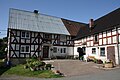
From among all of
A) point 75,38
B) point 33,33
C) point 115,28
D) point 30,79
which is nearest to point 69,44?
point 75,38

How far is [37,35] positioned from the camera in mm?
26734

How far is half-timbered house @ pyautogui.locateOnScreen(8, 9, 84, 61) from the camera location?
80.5ft

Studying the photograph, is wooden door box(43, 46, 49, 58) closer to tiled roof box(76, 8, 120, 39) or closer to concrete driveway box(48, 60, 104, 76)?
concrete driveway box(48, 60, 104, 76)

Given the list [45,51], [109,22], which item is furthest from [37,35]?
[109,22]

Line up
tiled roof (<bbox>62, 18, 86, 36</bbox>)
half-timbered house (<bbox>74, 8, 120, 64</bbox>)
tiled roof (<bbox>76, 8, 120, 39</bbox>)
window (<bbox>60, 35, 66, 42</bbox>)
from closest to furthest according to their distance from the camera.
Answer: half-timbered house (<bbox>74, 8, 120, 64</bbox>)
tiled roof (<bbox>76, 8, 120, 39</bbox>)
window (<bbox>60, 35, 66, 42</bbox>)
tiled roof (<bbox>62, 18, 86, 36</bbox>)

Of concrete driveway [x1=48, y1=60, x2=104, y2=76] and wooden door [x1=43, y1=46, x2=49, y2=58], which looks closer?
concrete driveway [x1=48, y1=60, x2=104, y2=76]

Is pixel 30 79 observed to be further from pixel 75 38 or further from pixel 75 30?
pixel 75 30

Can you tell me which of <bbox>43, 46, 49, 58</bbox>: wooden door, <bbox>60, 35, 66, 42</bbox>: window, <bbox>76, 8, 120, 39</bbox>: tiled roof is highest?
<bbox>76, 8, 120, 39</bbox>: tiled roof

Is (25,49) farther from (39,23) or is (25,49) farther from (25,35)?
(39,23)

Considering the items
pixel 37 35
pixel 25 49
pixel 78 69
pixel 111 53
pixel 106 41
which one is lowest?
pixel 78 69

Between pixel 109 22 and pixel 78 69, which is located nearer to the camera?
pixel 78 69

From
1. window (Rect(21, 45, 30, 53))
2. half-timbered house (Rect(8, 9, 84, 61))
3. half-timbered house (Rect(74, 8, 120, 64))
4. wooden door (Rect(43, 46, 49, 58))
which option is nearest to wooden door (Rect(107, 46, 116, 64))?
half-timbered house (Rect(74, 8, 120, 64))

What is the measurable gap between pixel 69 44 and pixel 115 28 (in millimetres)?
13216

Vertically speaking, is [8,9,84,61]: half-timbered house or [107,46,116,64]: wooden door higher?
[8,9,84,61]: half-timbered house
